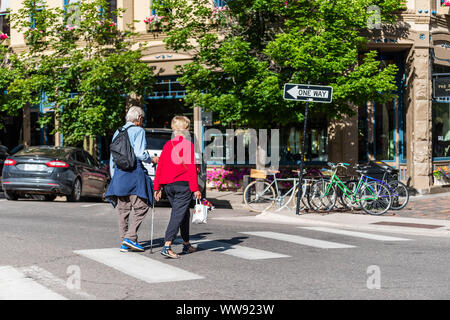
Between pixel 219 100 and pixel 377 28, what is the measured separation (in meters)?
6.08

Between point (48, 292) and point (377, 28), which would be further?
point (377, 28)

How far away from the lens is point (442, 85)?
16328mm

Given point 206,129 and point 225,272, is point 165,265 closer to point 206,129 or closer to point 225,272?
point 225,272

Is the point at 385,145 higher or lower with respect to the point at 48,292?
higher

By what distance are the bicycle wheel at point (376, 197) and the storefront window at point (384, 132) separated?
627cm

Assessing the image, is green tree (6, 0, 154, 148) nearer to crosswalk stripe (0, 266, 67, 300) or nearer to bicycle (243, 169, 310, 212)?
bicycle (243, 169, 310, 212)

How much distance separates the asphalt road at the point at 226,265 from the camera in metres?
5.64

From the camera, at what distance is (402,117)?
19.7 metres

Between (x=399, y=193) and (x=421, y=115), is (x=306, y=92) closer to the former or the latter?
(x=399, y=193)

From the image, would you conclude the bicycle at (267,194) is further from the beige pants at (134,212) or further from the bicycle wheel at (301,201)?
the beige pants at (134,212)

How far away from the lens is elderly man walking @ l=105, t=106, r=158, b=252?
25.4 feet

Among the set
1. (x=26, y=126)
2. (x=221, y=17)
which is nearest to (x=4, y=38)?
(x=26, y=126)

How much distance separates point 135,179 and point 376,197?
7507 mm
